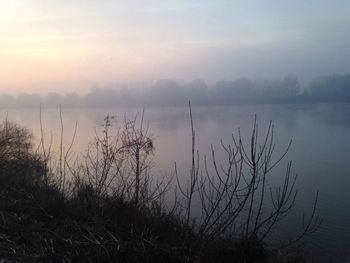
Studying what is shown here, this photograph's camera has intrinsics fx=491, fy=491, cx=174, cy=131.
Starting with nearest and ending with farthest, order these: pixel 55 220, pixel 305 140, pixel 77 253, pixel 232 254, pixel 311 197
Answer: pixel 77 253, pixel 232 254, pixel 55 220, pixel 311 197, pixel 305 140

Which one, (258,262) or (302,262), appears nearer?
(258,262)

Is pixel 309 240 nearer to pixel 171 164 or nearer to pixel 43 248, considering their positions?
pixel 43 248

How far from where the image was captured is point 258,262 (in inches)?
339

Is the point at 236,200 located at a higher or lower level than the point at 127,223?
lower

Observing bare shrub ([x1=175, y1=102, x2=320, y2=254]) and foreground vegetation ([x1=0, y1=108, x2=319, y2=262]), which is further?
bare shrub ([x1=175, y1=102, x2=320, y2=254])

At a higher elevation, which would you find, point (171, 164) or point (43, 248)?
point (43, 248)

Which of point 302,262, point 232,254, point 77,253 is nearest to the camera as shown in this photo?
point 77,253

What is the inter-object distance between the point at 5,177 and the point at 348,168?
22.5 metres

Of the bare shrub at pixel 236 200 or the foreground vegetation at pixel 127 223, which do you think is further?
the bare shrub at pixel 236 200

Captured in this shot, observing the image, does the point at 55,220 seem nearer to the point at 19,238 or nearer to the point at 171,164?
the point at 19,238

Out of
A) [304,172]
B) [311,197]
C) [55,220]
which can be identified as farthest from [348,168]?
[55,220]

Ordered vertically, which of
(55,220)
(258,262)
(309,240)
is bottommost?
(309,240)

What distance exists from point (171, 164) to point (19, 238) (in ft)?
71.4

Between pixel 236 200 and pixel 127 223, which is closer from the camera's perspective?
pixel 127 223
